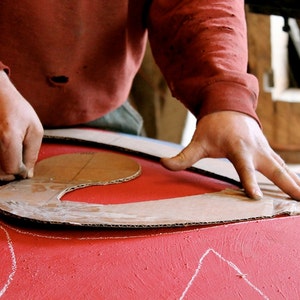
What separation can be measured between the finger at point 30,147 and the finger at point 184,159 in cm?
21

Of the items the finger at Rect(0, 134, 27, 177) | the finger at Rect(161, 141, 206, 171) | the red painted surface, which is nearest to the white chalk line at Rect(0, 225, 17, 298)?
the red painted surface

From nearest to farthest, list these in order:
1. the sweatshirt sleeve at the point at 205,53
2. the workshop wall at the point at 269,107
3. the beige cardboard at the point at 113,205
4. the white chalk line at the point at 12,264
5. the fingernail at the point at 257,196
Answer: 1. the white chalk line at the point at 12,264
2. the beige cardboard at the point at 113,205
3. the fingernail at the point at 257,196
4. the sweatshirt sleeve at the point at 205,53
5. the workshop wall at the point at 269,107

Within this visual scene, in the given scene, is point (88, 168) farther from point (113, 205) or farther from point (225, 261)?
point (225, 261)

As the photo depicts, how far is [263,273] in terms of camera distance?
58cm

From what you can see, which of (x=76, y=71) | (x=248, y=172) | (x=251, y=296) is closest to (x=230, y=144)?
(x=248, y=172)

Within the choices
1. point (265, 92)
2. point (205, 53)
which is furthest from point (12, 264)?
point (265, 92)

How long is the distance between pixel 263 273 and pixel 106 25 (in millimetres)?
783

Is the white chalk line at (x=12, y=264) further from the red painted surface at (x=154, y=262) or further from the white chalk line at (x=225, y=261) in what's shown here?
the white chalk line at (x=225, y=261)

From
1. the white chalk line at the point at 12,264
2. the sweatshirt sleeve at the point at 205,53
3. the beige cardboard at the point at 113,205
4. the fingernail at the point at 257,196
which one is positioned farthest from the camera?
the sweatshirt sleeve at the point at 205,53

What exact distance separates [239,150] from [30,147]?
340 mm

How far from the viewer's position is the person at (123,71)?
0.86m

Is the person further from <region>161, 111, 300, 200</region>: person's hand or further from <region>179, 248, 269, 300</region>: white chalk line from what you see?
<region>179, 248, 269, 300</region>: white chalk line

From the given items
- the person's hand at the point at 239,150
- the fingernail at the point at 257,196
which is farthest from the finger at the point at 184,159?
the fingernail at the point at 257,196

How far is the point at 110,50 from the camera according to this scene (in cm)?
124
